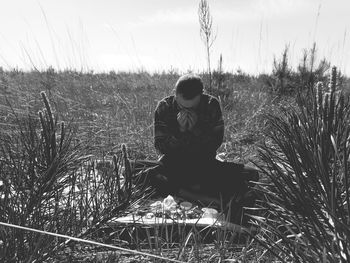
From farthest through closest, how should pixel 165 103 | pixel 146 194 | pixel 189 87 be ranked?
pixel 165 103, pixel 189 87, pixel 146 194

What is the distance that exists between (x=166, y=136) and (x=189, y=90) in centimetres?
48

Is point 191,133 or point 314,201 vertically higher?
point 314,201

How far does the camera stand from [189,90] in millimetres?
3797

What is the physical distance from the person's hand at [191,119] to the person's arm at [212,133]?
4 centimetres

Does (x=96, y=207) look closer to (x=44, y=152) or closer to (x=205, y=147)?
(x=44, y=152)

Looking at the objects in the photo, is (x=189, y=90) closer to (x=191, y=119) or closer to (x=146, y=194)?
(x=191, y=119)

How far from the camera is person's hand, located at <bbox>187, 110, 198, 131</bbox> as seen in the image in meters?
3.97

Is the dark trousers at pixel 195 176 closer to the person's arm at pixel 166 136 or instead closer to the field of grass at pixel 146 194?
the person's arm at pixel 166 136

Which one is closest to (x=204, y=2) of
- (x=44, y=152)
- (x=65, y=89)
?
(x=65, y=89)

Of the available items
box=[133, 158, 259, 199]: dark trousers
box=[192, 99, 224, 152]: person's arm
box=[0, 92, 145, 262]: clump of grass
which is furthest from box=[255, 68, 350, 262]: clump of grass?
box=[192, 99, 224, 152]: person's arm

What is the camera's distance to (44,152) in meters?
1.47

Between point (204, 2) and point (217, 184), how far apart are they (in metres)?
1.82

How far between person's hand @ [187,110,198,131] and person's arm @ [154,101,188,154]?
3.5 inches

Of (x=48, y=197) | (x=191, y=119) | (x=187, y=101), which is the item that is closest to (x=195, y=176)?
(x=191, y=119)
